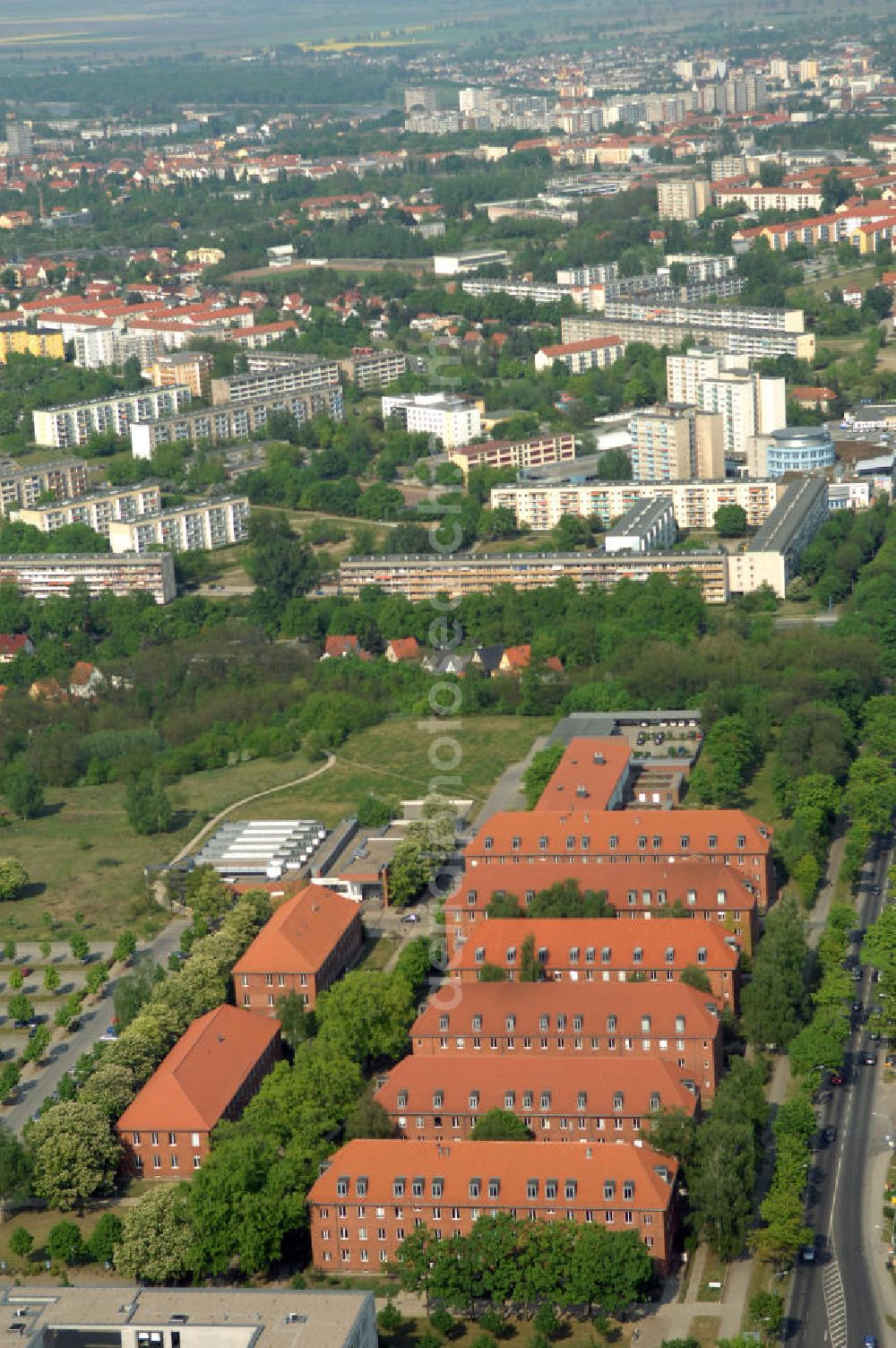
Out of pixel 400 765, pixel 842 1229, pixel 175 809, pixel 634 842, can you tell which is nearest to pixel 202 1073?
pixel 842 1229

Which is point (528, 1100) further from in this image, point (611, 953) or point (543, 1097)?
point (611, 953)

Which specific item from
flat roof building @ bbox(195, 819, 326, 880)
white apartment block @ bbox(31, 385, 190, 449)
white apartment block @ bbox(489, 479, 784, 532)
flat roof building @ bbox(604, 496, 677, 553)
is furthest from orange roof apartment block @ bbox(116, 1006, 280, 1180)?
white apartment block @ bbox(31, 385, 190, 449)

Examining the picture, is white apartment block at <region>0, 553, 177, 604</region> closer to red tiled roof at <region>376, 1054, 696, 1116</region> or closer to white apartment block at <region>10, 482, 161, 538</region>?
white apartment block at <region>10, 482, 161, 538</region>

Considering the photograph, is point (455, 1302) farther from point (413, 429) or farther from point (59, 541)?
point (413, 429)

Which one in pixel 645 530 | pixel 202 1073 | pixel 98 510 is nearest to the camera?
pixel 202 1073

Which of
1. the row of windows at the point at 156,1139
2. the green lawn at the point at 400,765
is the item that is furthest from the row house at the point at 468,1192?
the green lawn at the point at 400,765

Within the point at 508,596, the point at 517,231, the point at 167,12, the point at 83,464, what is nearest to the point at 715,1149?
the point at 508,596

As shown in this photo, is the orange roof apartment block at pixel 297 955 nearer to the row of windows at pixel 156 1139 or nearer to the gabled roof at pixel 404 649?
the row of windows at pixel 156 1139
